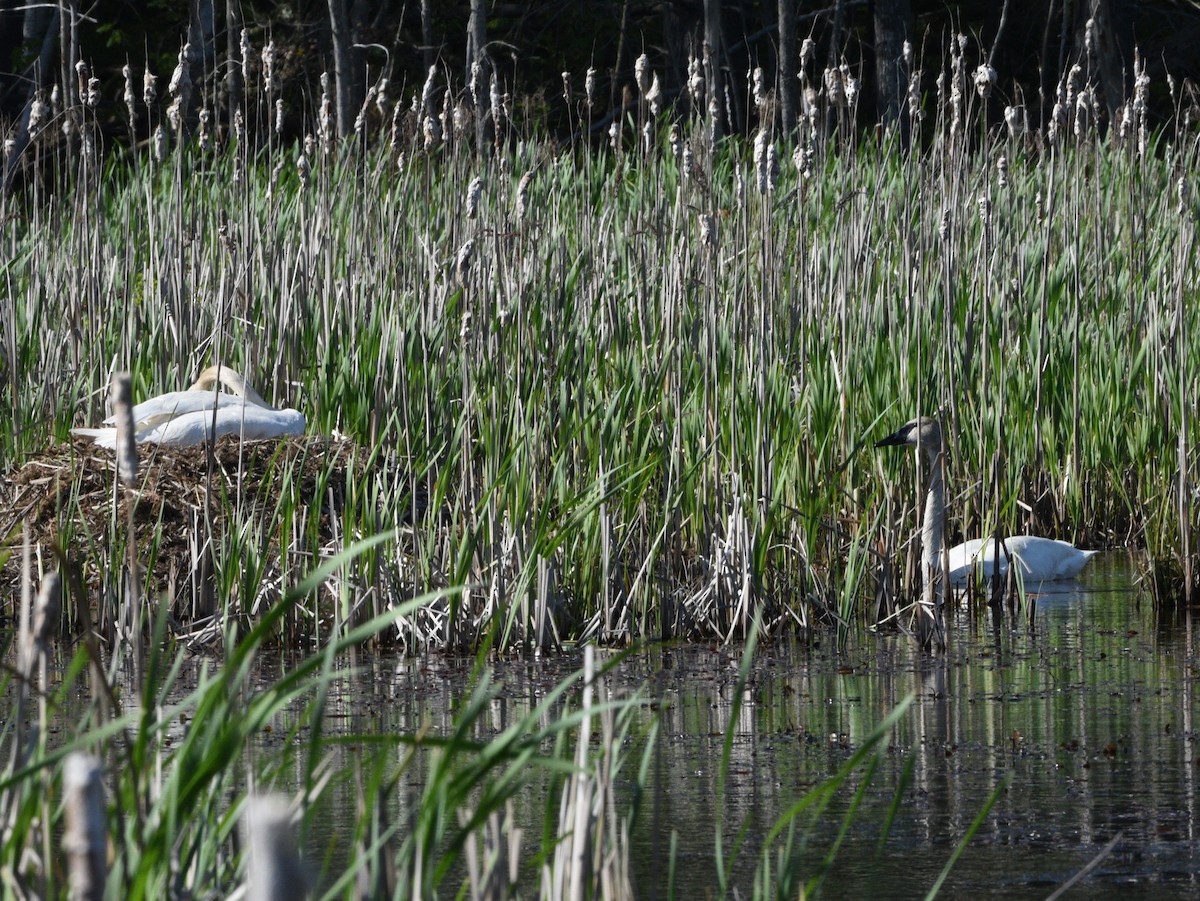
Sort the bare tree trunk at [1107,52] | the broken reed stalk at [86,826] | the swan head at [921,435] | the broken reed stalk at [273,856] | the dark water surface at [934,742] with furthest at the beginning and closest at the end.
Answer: the bare tree trunk at [1107,52] < the swan head at [921,435] < the dark water surface at [934,742] < the broken reed stalk at [86,826] < the broken reed stalk at [273,856]

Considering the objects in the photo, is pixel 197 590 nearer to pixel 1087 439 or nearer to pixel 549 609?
pixel 549 609

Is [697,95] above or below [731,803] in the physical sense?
above

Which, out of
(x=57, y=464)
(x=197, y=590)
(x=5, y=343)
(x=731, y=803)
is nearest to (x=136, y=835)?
(x=731, y=803)

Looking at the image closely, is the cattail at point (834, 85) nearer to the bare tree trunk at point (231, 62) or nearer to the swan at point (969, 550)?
the swan at point (969, 550)

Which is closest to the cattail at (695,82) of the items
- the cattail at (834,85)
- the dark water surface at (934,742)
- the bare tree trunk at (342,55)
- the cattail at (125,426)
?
the cattail at (834,85)

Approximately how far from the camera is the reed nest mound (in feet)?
16.3

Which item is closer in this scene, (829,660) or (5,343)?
(829,660)

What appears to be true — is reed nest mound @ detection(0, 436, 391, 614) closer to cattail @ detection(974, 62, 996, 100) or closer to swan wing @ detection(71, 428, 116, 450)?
swan wing @ detection(71, 428, 116, 450)

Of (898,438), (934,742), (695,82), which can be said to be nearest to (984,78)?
(695,82)

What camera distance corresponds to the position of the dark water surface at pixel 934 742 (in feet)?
8.96

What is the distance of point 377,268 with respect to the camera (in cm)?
605

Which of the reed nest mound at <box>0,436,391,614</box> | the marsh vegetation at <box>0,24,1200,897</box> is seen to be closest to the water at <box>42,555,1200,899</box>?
the marsh vegetation at <box>0,24,1200,897</box>

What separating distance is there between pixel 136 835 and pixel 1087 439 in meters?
4.75

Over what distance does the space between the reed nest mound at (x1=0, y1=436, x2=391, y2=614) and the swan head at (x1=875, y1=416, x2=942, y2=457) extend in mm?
1546
